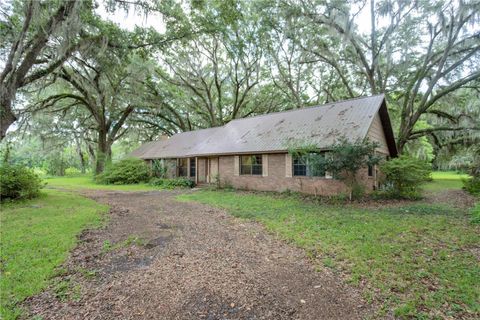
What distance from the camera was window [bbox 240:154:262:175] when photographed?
42.4ft

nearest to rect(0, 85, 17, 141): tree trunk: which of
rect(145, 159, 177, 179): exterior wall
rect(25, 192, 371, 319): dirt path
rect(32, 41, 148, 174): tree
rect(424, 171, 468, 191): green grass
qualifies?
rect(32, 41, 148, 174): tree

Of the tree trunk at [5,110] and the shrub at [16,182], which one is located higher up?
the tree trunk at [5,110]

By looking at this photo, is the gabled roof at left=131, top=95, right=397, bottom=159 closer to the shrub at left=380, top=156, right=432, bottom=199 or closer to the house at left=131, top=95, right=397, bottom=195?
the house at left=131, top=95, right=397, bottom=195

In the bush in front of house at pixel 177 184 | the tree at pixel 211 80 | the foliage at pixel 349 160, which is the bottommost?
the bush in front of house at pixel 177 184

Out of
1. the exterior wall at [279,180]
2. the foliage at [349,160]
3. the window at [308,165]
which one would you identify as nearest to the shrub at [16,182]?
the exterior wall at [279,180]

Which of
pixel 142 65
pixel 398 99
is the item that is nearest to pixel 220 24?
pixel 142 65

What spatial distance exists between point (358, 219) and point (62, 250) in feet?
23.1

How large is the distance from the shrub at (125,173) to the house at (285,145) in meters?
3.37

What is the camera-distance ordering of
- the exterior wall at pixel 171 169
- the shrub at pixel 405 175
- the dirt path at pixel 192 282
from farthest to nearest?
the exterior wall at pixel 171 169, the shrub at pixel 405 175, the dirt path at pixel 192 282

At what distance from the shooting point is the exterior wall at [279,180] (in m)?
10.2

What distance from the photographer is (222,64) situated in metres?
21.1

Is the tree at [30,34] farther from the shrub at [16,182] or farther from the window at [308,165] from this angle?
the window at [308,165]

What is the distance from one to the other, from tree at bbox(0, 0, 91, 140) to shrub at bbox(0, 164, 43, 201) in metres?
1.45

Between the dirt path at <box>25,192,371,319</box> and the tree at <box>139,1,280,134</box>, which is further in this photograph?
the tree at <box>139,1,280,134</box>
